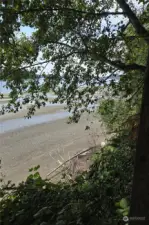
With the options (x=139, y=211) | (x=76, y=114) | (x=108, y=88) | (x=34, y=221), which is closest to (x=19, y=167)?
(x=76, y=114)

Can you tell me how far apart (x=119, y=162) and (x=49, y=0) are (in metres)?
2.80

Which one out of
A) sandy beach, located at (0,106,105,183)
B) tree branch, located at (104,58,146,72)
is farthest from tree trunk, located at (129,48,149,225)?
sandy beach, located at (0,106,105,183)

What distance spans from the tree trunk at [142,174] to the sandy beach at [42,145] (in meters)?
6.17

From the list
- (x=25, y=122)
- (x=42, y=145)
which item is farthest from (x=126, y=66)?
(x=25, y=122)

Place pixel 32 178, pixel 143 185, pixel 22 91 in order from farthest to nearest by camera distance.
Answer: pixel 22 91 → pixel 32 178 → pixel 143 185

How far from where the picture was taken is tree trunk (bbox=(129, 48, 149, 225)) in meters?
1.67

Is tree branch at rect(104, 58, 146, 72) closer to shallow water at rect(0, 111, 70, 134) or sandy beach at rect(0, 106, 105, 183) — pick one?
sandy beach at rect(0, 106, 105, 183)

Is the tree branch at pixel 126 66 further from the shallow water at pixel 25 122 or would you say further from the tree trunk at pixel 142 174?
the shallow water at pixel 25 122

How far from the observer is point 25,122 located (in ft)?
53.6

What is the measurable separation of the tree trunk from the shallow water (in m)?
13.4

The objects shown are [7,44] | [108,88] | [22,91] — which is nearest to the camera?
[7,44]

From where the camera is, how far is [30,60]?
4.24 metres

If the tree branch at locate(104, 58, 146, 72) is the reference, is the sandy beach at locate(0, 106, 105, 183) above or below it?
below

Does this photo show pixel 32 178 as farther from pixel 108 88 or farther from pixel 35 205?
pixel 108 88
